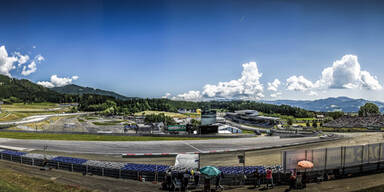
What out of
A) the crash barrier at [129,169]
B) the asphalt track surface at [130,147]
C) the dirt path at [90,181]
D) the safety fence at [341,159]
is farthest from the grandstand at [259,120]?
the dirt path at [90,181]

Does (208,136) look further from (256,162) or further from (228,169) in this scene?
(228,169)

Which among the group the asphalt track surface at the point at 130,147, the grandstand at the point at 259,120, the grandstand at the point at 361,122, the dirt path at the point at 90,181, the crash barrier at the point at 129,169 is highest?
the crash barrier at the point at 129,169

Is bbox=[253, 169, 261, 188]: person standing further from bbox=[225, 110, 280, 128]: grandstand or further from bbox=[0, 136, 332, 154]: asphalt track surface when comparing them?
bbox=[225, 110, 280, 128]: grandstand

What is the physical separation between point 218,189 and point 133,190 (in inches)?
277

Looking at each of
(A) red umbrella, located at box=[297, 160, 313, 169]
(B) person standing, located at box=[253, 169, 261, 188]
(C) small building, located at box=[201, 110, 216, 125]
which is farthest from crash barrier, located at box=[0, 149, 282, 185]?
(C) small building, located at box=[201, 110, 216, 125]

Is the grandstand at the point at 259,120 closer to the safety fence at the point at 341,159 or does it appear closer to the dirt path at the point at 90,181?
the safety fence at the point at 341,159

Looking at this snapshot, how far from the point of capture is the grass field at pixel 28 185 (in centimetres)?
1781

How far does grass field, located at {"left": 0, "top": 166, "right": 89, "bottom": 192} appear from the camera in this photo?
17812 millimetres

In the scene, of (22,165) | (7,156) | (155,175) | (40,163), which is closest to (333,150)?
(155,175)

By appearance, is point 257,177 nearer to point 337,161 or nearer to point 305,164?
point 305,164

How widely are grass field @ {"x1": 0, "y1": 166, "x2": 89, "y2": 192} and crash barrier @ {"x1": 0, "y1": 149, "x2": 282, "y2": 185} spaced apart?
3305 millimetres

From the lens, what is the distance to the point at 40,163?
1003 inches

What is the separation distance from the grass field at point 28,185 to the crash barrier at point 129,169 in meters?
3.31

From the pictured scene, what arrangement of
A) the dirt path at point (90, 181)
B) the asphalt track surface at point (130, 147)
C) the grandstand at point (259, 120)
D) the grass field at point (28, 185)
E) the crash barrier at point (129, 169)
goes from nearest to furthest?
the grass field at point (28, 185), the dirt path at point (90, 181), the crash barrier at point (129, 169), the asphalt track surface at point (130, 147), the grandstand at point (259, 120)
